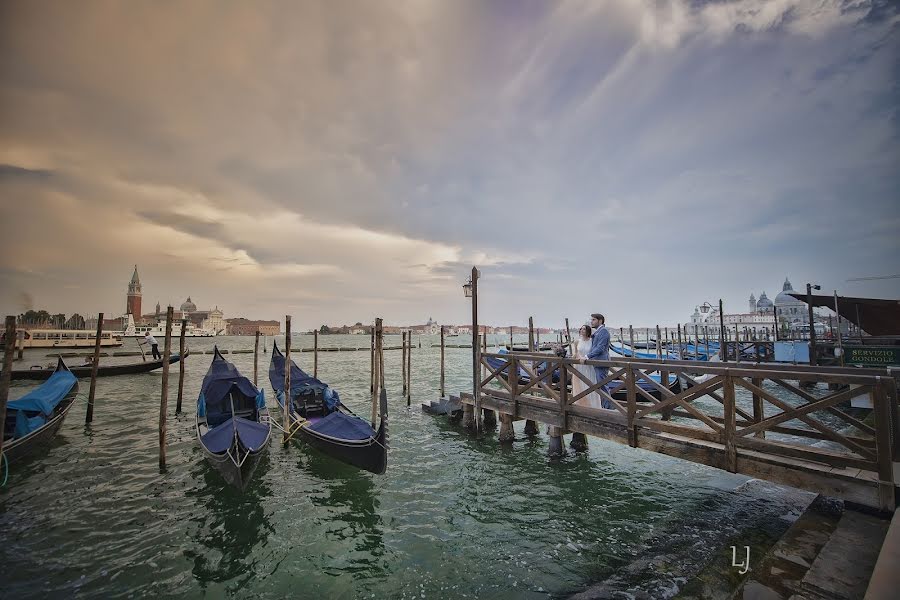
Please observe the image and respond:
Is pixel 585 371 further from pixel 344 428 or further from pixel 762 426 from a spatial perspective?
pixel 344 428

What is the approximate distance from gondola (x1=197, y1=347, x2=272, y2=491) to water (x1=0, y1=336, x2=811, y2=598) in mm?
524

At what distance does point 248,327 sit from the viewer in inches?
4970

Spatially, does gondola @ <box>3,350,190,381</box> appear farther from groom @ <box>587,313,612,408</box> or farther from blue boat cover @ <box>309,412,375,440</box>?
groom @ <box>587,313,612,408</box>

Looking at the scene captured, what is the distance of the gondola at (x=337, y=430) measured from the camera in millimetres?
6910

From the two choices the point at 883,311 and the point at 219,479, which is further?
the point at 883,311

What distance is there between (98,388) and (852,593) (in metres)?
24.1

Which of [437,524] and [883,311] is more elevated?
[883,311]

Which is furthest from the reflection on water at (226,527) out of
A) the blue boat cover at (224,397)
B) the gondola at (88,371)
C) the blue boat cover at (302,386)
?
the gondola at (88,371)

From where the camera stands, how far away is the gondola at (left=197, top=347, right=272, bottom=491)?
6574 millimetres

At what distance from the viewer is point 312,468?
7.95 m

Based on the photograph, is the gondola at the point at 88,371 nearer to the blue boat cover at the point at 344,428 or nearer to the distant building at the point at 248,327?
the blue boat cover at the point at 344,428

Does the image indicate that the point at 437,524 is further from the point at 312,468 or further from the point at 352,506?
the point at 312,468

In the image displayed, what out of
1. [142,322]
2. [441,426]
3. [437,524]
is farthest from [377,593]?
[142,322]

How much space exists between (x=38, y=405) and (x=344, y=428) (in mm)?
7150
